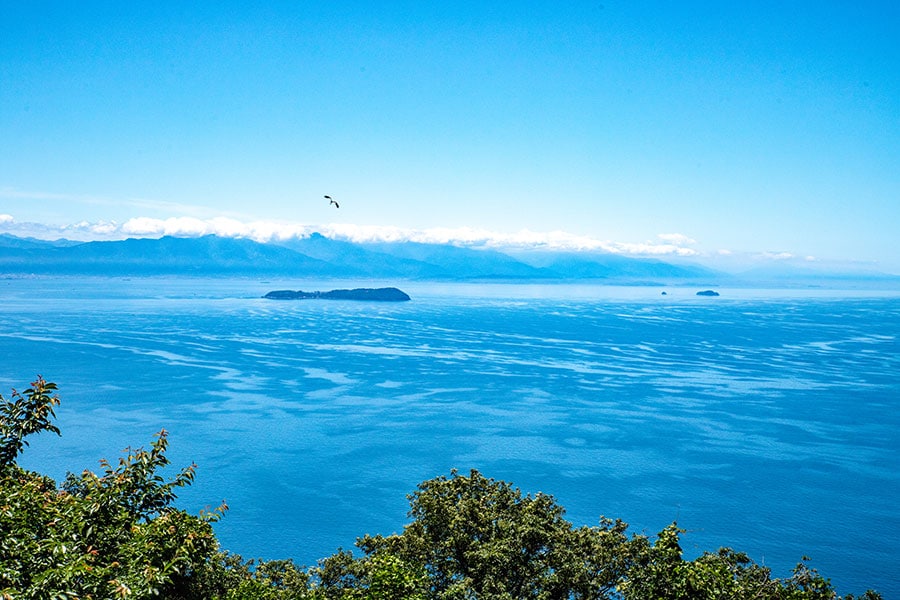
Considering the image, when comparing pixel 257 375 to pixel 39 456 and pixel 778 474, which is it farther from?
pixel 778 474

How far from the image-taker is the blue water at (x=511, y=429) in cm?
4991

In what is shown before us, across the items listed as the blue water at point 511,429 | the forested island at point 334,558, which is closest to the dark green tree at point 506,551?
the forested island at point 334,558

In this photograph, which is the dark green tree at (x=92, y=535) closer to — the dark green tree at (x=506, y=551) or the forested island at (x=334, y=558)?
the forested island at (x=334, y=558)

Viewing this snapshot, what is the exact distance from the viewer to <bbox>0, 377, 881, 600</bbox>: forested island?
11.8 meters

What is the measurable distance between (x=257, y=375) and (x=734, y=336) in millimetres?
112687

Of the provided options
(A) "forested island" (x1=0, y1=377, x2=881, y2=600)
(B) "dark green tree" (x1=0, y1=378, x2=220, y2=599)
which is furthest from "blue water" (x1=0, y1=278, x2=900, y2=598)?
(B) "dark green tree" (x1=0, y1=378, x2=220, y2=599)

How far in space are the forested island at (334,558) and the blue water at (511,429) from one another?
26.0m

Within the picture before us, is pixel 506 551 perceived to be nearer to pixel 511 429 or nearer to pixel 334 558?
pixel 334 558

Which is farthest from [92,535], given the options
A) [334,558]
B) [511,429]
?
[511,429]

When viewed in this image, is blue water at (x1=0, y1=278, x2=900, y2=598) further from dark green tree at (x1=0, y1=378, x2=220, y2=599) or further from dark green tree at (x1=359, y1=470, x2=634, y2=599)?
dark green tree at (x1=0, y1=378, x2=220, y2=599)

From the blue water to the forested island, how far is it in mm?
25987

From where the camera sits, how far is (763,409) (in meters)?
81.3

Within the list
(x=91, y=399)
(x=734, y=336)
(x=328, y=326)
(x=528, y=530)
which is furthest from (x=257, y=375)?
(x=734, y=336)

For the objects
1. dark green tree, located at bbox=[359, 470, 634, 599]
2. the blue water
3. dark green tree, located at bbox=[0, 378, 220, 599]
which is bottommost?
the blue water
